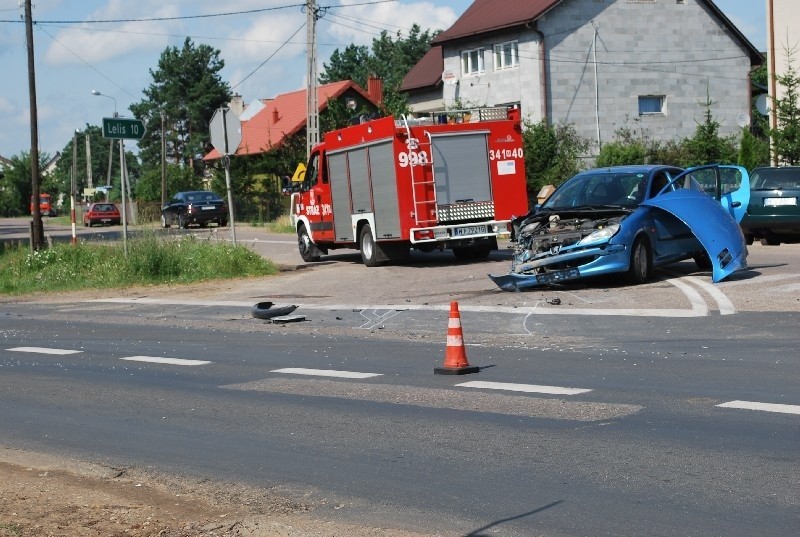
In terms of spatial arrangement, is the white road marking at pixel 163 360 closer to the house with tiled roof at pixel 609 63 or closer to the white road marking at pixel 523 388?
the white road marking at pixel 523 388

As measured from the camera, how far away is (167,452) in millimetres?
8117

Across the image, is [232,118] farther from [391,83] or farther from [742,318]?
[391,83]

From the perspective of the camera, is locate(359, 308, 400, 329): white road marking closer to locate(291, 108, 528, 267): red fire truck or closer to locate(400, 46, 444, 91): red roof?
locate(291, 108, 528, 267): red fire truck

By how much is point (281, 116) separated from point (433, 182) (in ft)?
188

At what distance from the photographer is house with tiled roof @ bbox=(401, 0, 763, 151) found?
52688mm

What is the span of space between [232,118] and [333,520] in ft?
64.3

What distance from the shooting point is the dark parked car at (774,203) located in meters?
24.8

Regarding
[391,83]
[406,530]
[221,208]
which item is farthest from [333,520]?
[391,83]

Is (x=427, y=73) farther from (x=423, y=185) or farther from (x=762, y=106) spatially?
(x=423, y=185)

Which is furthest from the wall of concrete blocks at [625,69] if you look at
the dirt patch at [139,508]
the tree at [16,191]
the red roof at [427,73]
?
the tree at [16,191]

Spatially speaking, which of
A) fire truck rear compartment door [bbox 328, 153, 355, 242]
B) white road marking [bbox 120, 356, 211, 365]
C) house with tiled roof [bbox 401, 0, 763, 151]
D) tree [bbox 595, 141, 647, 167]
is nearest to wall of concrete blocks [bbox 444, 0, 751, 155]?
house with tiled roof [bbox 401, 0, 763, 151]

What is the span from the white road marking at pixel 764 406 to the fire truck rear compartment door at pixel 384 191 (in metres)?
14.7

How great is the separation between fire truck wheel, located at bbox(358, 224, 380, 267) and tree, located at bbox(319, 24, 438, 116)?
92.6m

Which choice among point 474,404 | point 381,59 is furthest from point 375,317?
point 381,59
